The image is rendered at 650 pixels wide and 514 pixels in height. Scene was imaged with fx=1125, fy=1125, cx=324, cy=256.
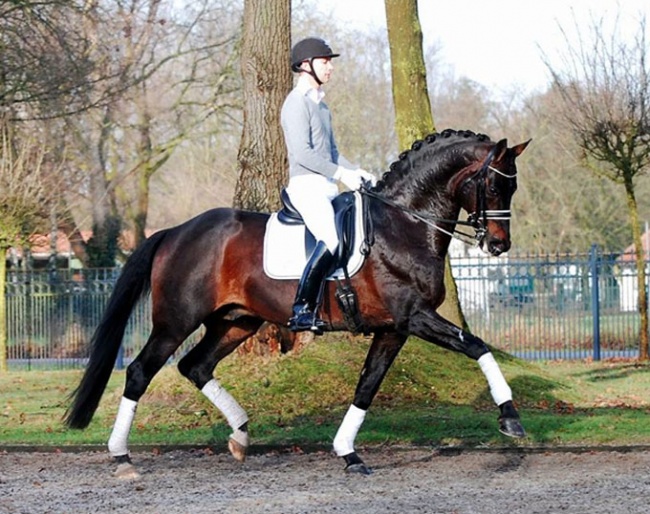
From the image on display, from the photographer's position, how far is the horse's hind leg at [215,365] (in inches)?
386

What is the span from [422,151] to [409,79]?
816 cm

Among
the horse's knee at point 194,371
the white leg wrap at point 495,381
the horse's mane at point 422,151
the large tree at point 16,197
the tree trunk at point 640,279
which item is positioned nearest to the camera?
the white leg wrap at point 495,381

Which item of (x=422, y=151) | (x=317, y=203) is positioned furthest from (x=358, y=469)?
(x=422, y=151)

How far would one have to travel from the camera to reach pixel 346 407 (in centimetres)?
1269

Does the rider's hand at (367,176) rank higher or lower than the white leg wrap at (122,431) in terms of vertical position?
higher

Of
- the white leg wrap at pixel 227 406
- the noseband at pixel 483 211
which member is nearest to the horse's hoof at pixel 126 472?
the white leg wrap at pixel 227 406

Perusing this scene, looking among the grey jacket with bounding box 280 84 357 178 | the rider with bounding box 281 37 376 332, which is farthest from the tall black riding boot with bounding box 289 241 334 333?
the grey jacket with bounding box 280 84 357 178

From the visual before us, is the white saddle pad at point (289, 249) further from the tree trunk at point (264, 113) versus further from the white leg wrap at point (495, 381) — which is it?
the tree trunk at point (264, 113)

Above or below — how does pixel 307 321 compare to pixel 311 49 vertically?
below

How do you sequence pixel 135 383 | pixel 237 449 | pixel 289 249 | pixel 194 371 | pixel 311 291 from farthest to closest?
1. pixel 194 371
2. pixel 237 449
3. pixel 135 383
4. pixel 289 249
5. pixel 311 291

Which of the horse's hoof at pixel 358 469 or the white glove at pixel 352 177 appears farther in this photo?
the white glove at pixel 352 177

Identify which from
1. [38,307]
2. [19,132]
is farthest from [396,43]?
[38,307]

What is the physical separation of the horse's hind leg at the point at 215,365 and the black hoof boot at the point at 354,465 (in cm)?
110

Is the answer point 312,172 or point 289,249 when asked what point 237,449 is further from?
point 312,172
